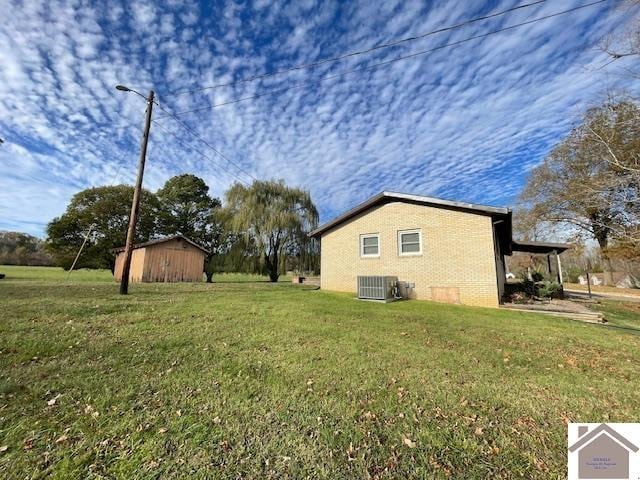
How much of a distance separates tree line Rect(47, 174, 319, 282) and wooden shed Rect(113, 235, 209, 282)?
5.59 feet

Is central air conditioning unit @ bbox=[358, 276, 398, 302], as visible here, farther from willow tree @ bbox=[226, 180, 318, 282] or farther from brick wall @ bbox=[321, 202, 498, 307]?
willow tree @ bbox=[226, 180, 318, 282]

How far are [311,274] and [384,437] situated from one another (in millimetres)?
20440

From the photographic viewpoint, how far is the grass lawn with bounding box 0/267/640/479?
2184mm

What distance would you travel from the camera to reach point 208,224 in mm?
32156

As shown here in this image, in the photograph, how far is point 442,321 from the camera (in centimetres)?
736

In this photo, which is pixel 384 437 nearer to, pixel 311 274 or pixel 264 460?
pixel 264 460

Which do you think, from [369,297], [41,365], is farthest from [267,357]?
[369,297]

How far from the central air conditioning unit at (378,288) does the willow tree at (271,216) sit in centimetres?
1123

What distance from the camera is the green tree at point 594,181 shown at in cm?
1290

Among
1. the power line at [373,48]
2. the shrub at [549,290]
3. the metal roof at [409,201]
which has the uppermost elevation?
the power line at [373,48]

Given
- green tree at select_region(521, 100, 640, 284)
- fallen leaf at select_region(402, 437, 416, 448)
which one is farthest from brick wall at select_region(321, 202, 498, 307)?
fallen leaf at select_region(402, 437, 416, 448)

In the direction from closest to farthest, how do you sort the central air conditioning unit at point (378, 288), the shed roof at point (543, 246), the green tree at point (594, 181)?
1. the central air conditioning unit at point (378, 288)
2. the green tree at point (594, 181)
3. the shed roof at point (543, 246)

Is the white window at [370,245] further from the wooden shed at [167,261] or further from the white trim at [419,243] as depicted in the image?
the wooden shed at [167,261]

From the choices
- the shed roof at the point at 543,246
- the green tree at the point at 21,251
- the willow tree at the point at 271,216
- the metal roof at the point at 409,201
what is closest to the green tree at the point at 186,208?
the willow tree at the point at 271,216
